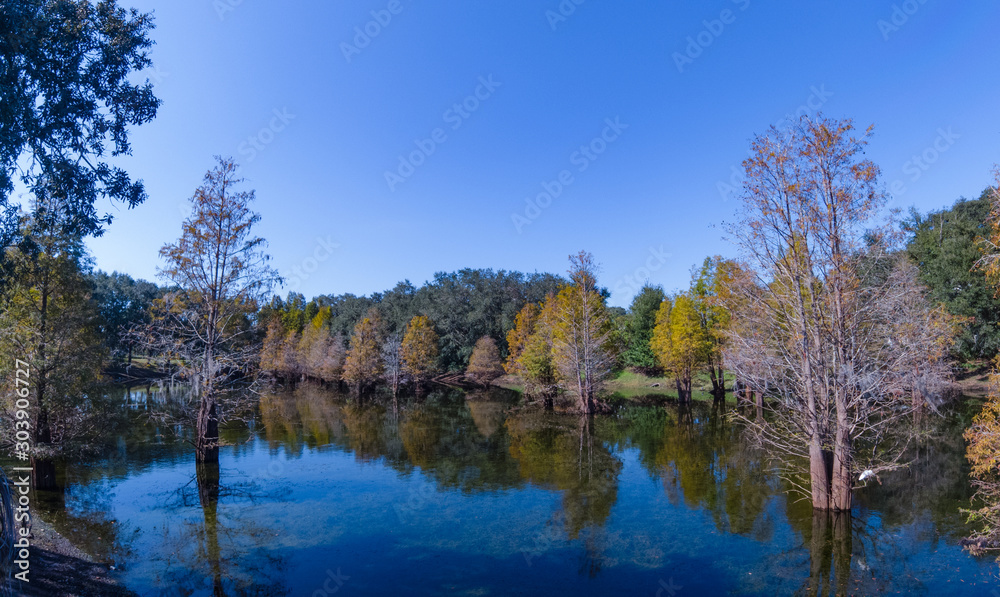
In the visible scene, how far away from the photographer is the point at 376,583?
9.72 meters

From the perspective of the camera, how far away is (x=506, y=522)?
42.7 ft

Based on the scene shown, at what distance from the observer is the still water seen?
9.80 m

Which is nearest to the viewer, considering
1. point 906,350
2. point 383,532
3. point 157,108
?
point 157,108

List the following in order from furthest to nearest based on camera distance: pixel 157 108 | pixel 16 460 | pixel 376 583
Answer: pixel 16 460 → pixel 157 108 → pixel 376 583

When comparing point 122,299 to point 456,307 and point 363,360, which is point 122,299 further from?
point 456,307

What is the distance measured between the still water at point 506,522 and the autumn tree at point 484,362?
96.5 ft

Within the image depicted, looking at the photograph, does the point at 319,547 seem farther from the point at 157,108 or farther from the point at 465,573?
the point at 157,108

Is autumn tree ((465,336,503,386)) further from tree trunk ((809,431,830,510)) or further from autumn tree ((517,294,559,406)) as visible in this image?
tree trunk ((809,431,830,510))

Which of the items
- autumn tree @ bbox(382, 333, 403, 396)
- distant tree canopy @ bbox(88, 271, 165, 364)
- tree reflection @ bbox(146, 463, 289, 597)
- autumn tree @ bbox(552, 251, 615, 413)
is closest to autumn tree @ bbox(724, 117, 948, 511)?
tree reflection @ bbox(146, 463, 289, 597)

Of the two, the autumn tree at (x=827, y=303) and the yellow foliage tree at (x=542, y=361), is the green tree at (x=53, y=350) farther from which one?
the yellow foliage tree at (x=542, y=361)

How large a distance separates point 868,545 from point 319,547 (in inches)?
502

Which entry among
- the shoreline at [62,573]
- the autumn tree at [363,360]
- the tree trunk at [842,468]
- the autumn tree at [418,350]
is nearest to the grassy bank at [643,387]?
the autumn tree at [418,350]

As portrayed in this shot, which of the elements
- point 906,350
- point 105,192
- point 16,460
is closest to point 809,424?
point 906,350

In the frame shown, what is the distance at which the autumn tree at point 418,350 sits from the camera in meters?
51.1
